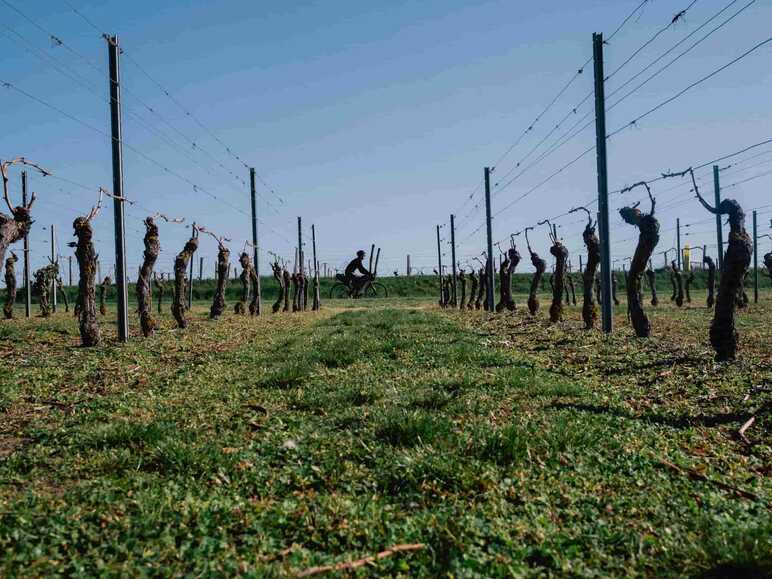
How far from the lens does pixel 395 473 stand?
200 inches

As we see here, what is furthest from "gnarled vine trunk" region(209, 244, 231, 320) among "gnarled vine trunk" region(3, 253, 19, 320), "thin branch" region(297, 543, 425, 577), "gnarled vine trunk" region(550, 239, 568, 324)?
"thin branch" region(297, 543, 425, 577)

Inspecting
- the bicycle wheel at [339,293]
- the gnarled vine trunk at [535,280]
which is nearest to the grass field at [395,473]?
the gnarled vine trunk at [535,280]

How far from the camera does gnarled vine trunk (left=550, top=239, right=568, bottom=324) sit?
85.1ft

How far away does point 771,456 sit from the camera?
19.2 ft

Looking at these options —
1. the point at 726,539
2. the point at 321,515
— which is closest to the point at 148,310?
the point at 321,515

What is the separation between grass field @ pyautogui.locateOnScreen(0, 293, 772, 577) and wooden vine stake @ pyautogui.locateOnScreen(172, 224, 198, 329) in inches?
608

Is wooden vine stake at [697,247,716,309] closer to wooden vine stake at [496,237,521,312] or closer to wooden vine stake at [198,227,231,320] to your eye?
wooden vine stake at [496,237,521,312]

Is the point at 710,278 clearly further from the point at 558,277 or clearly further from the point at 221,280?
the point at 221,280

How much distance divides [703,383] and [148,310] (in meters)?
18.5

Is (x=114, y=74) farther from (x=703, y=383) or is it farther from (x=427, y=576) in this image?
(x=427, y=576)

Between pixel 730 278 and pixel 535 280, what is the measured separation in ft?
61.1

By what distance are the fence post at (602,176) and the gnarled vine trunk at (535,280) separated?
1235 cm

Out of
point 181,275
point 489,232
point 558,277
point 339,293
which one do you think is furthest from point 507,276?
point 339,293

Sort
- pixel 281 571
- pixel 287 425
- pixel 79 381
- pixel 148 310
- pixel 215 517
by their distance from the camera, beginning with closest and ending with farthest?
1. pixel 281 571
2. pixel 215 517
3. pixel 287 425
4. pixel 79 381
5. pixel 148 310
